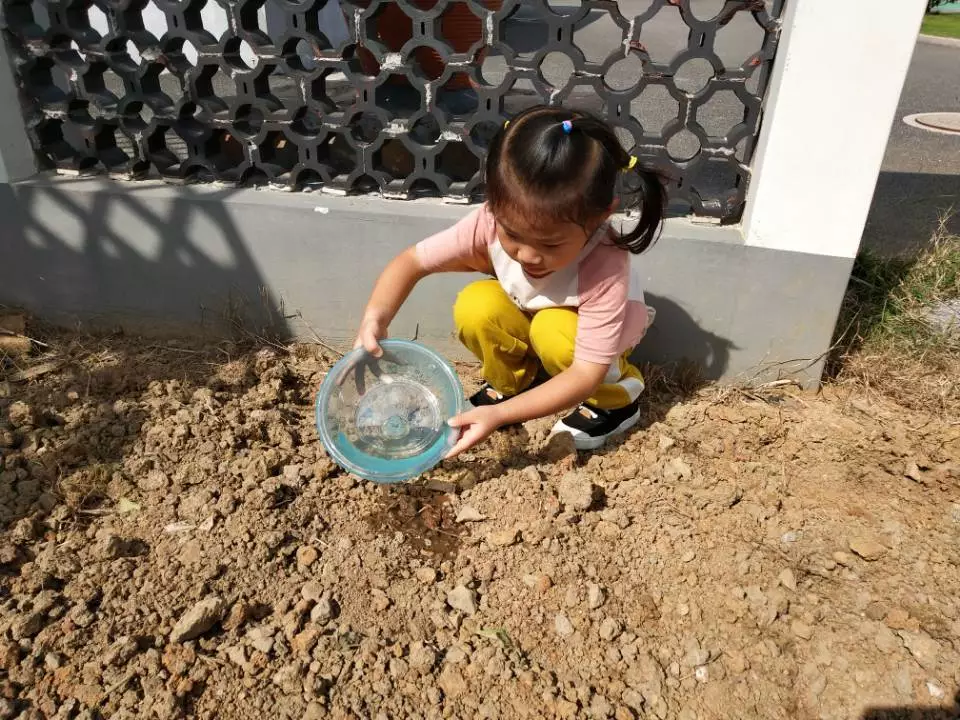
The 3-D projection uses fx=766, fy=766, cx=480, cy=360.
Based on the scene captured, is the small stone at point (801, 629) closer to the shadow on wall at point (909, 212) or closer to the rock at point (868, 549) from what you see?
the rock at point (868, 549)

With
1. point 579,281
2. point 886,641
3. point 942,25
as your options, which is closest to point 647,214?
point 579,281

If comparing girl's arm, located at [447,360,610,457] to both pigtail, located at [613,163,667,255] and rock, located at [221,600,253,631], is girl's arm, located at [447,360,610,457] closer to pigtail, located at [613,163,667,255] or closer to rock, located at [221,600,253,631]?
pigtail, located at [613,163,667,255]

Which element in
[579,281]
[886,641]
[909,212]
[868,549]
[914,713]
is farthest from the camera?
[909,212]

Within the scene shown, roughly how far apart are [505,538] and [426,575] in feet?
0.70

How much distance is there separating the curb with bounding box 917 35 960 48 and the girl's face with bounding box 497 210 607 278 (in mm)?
11152

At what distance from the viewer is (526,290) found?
204 centimetres

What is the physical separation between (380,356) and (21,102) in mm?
1522

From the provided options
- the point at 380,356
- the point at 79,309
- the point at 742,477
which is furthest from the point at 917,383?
the point at 79,309

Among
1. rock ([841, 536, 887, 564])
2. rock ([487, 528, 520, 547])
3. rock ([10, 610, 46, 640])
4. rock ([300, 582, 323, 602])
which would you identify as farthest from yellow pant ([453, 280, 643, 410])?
rock ([10, 610, 46, 640])

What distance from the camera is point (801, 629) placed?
165cm

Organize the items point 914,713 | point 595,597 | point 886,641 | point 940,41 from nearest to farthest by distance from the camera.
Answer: point 914,713
point 886,641
point 595,597
point 940,41

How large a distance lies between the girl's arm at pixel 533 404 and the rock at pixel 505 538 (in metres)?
0.24

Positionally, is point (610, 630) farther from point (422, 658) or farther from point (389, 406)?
point (389, 406)

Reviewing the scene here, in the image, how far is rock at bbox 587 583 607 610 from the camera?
1.71 meters
